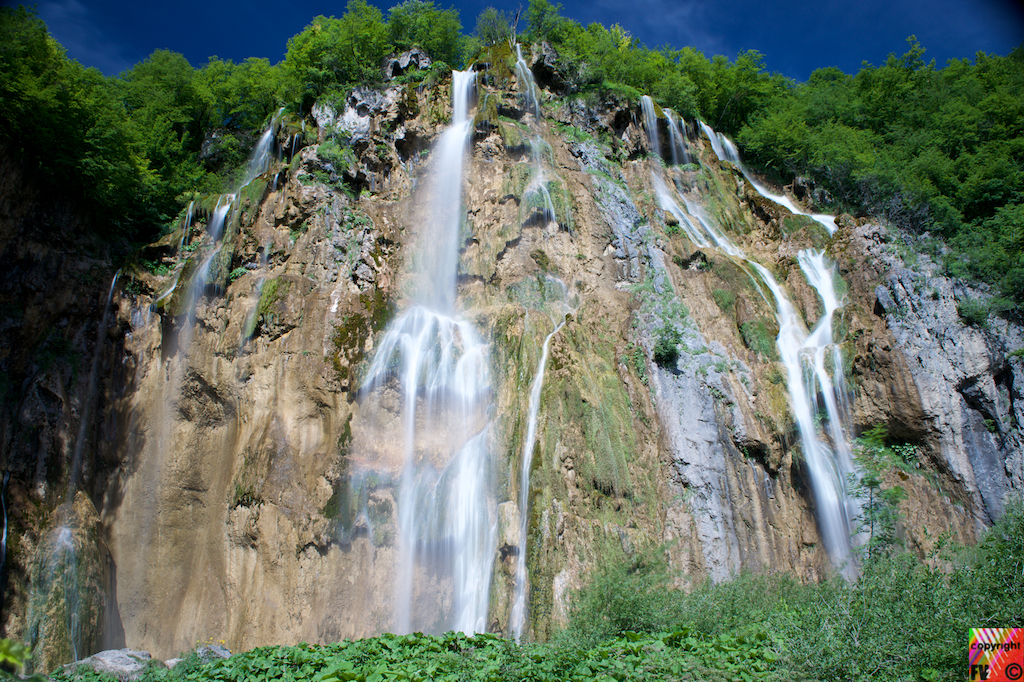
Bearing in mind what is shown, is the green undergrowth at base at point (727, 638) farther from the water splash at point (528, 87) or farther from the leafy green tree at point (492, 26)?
the leafy green tree at point (492, 26)

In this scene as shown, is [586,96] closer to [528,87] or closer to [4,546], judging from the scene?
[528,87]

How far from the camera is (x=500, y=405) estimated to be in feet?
46.9

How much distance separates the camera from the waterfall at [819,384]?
1352cm

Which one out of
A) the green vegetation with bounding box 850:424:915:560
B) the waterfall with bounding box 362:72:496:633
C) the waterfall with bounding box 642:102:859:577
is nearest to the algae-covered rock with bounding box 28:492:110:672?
the waterfall with bounding box 362:72:496:633

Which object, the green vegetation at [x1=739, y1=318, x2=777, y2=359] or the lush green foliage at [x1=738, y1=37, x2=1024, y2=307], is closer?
the green vegetation at [x1=739, y1=318, x2=777, y2=359]

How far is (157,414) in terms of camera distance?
16016mm

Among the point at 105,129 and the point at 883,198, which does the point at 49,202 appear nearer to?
the point at 105,129

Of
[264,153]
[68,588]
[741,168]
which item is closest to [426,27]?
[264,153]

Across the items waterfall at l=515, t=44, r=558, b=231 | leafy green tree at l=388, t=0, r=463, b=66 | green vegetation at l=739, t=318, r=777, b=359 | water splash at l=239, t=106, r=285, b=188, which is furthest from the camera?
leafy green tree at l=388, t=0, r=463, b=66

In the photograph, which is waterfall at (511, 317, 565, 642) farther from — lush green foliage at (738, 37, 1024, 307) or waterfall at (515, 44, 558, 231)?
lush green foliage at (738, 37, 1024, 307)

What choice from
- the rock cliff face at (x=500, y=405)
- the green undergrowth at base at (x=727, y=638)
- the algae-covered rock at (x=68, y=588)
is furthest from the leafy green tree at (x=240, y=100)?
the green undergrowth at base at (x=727, y=638)

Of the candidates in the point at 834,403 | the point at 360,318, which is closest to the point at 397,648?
the point at 360,318

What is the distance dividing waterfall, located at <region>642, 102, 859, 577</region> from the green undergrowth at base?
12.6ft

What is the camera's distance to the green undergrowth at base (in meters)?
6.21
